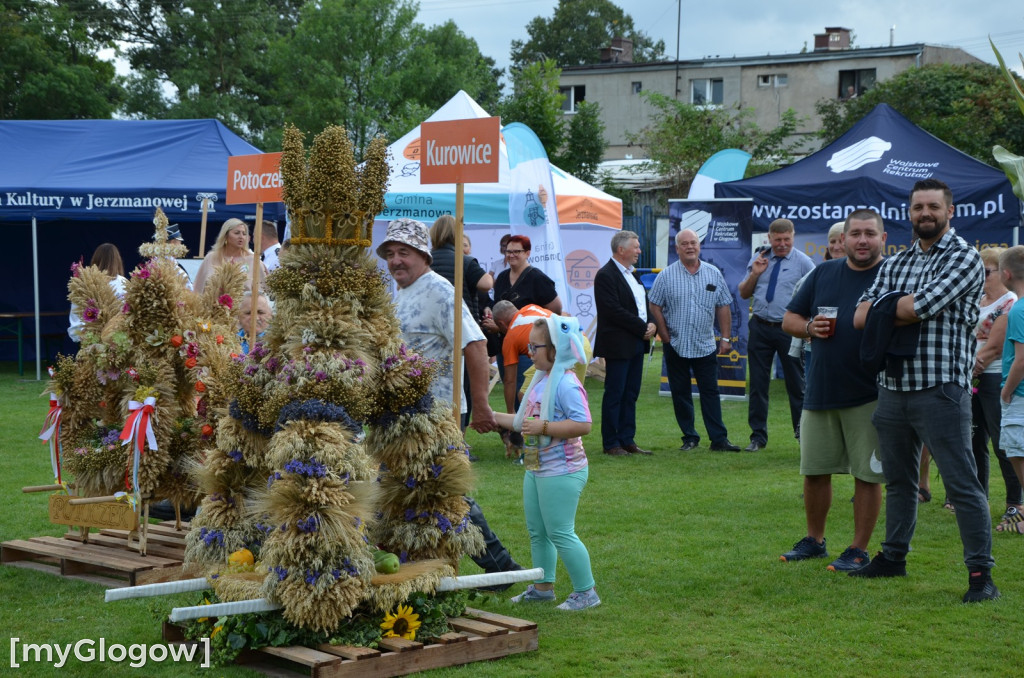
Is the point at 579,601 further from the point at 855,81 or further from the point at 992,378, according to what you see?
the point at 855,81

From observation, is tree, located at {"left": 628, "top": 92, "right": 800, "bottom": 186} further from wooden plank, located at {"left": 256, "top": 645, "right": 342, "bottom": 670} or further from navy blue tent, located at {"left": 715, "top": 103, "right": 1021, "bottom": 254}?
wooden plank, located at {"left": 256, "top": 645, "right": 342, "bottom": 670}

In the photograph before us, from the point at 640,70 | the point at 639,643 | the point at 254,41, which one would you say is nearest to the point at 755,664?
the point at 639,643

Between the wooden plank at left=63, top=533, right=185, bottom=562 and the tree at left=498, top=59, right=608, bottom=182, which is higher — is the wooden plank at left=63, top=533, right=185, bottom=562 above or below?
below

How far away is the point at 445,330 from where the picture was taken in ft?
19.3

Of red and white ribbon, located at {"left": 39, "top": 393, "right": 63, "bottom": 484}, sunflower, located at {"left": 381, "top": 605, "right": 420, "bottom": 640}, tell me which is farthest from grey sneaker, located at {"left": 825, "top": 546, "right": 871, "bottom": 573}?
red and white ribbon, located at {"left": 39, "top": 393, "right": 63, "bottom": 484}

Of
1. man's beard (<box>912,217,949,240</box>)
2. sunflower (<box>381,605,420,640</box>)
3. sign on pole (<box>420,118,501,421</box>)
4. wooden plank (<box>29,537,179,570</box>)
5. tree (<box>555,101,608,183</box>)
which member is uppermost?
tree (<box>555,101,608,183</box>)

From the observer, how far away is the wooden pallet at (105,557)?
5762 millimetres

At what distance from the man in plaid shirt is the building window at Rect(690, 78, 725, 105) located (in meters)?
48.1

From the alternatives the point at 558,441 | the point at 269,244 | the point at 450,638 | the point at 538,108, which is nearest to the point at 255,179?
the point at 269,244

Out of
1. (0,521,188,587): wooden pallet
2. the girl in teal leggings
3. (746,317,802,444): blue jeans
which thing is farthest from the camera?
(746,317,802,444): blue jeans

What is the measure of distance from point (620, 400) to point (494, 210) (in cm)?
550

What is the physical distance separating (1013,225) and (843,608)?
10.6 meters

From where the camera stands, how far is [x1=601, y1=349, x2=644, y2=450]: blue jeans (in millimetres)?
10336

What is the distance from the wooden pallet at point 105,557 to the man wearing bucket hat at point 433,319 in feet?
5.40
